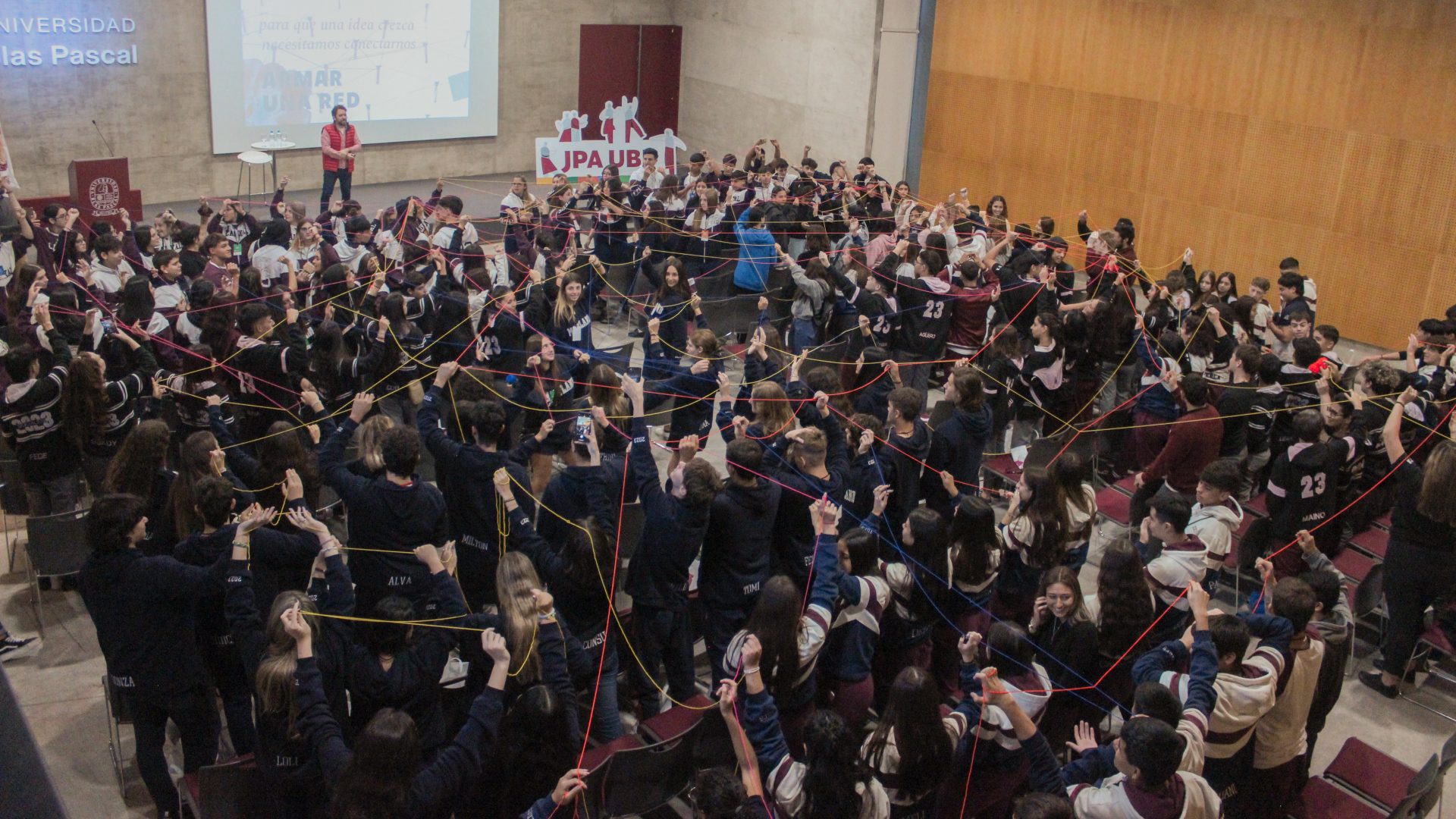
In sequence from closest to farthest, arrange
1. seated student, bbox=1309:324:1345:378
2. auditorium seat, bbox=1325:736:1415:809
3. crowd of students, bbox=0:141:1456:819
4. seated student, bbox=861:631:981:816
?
seated student, bbox=861:631:981:816 → crowd of students, bbox=0:141:1456:819 → auditorium seat, bbox=1325:736:1415:809 → seated student, bbox=1309:324:1345:378

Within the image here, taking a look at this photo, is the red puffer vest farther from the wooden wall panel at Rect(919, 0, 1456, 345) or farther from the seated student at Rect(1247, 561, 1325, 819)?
the seated student at Rect(1247, 561, 1325, 819)

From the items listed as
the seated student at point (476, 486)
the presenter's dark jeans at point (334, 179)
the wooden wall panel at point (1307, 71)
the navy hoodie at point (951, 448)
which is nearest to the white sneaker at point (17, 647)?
the seated student at point (476, 486)

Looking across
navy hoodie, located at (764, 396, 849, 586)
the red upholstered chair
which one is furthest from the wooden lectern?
the red upholstered chair

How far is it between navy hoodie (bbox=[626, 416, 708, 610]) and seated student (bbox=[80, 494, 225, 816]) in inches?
60.4

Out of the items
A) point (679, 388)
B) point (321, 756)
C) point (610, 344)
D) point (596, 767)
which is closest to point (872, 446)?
point (679, 388)

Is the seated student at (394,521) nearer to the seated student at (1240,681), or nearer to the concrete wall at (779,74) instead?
the seated student at (1240,681)

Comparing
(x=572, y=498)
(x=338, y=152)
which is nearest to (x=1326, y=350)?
(x=572, y=498)

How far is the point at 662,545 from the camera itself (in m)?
4.80

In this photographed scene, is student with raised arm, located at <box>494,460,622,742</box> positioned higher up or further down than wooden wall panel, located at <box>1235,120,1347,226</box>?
further down

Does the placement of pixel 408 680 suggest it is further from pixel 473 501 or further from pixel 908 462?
pixel 908 462

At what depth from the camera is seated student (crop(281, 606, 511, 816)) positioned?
3346mm

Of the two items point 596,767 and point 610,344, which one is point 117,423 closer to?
point 596,767

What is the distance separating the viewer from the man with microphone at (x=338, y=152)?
46.1 ft

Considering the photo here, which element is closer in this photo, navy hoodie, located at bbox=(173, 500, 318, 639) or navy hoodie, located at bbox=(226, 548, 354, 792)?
navy hoodie, located at bbox=(226, 548, 354, 792)
